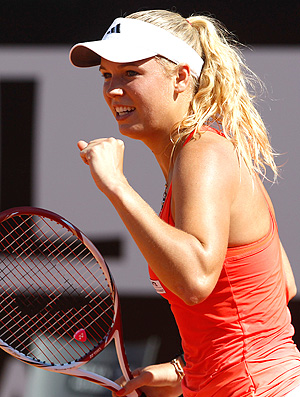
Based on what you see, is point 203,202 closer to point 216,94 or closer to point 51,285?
point 216,94

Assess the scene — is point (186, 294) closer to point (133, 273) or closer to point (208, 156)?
point (208, 156)

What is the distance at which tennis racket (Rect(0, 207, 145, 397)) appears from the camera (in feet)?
5.98

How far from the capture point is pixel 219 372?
1351 mm

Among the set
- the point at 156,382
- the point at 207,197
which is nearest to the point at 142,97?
the point at 207,197

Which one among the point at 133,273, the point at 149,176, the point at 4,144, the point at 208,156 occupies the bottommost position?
the point at 133,273

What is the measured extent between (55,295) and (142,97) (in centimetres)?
158

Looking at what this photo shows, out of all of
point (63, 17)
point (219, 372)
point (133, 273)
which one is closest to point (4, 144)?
point (63, 17)

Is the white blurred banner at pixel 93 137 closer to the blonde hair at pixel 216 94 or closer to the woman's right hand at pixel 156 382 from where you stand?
the woman's right hand at pixel 156 382

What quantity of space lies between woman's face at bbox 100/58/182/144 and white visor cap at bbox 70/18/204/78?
25mm

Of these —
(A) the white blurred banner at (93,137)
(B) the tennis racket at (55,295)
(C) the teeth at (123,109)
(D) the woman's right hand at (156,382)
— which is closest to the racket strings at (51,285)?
(B) the tennis racket at (55,295)

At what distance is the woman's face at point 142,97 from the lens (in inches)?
55.8

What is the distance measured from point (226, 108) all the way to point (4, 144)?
171 centimetres

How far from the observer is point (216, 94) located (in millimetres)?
1488

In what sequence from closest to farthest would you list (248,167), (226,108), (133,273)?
1. (248,167)
2. (226,108)
3. (133,273)
